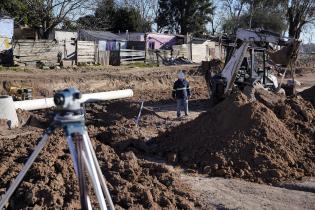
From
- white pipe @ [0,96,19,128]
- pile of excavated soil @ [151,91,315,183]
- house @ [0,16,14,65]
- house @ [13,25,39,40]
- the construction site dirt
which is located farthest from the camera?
house @ [13,25,39,40]

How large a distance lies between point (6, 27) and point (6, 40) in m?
2.25

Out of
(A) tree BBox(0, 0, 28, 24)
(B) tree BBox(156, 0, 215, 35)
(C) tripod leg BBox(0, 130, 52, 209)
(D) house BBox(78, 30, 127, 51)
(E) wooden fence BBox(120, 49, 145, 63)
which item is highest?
(B) tree BBox(156, 0, 215, 35)

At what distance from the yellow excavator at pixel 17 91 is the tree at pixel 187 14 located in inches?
1674

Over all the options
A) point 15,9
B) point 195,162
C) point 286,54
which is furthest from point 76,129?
point 15,9

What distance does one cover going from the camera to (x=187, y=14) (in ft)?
197

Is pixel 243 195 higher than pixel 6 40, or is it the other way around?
pixel 6 40

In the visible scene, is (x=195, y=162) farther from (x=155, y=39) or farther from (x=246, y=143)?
(x=155, y=39)

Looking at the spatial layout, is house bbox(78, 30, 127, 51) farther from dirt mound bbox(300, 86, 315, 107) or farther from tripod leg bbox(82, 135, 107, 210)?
tripod leg bbox(82, 135, 107, 210)

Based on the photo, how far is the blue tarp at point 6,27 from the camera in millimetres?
31375

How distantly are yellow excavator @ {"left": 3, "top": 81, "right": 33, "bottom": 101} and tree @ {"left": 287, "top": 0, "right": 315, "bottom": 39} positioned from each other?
39079 mm

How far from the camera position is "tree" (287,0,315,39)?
52719 mm

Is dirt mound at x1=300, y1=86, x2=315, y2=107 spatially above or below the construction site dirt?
above

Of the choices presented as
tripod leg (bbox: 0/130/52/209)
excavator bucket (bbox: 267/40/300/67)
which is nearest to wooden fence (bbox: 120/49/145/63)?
excavator bucket (bbox: 267/40/300/67)

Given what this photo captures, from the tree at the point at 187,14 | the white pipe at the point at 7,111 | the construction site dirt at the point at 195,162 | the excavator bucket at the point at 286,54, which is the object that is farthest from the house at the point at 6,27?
the tree at the point at 187,14
